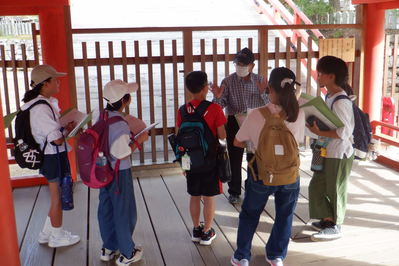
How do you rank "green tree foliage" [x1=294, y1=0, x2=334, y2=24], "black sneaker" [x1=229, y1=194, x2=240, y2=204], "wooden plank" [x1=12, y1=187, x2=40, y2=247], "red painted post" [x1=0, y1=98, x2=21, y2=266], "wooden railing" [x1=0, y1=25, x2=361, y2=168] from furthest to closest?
1. "green tree foliage" [x1=294, y1=0, x2=334, y2=24]
2. "wooden railing" [x1=0, y1=25, x2=361, y2=168]
3. "black sneaker" [x1=229, y1=194, x2=240, y2=204]
4. "wooden plank" [x1=12, y1=187, x2=40, y2=247]
5. "red painted post" [x1=0, y1=98, x2=21, y2=266]

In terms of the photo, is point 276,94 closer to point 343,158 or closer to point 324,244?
point 343,158

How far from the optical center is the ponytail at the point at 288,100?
9.48ft

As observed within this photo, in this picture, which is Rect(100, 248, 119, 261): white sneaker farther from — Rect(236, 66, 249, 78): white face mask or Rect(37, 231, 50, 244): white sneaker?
Rect(236, 66, 249, 78): white face mask

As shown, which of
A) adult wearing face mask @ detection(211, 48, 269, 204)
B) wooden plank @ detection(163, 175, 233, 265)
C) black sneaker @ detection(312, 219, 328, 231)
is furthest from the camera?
adult wearing face mask @ detection(211, 48, 269, 204)

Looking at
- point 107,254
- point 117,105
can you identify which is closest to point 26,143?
point 117,105

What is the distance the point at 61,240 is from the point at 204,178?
1.40 meters

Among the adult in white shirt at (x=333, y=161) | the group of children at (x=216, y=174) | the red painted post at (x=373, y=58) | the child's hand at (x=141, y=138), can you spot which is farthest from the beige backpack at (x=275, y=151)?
the red painted post at (x=373, y=58)

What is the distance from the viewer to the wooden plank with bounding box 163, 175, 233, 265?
3528 millimetres

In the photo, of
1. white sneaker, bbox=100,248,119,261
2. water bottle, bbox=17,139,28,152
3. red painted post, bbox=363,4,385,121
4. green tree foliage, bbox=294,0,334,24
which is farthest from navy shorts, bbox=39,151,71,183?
green tree foliage, bbox=294,0,334,24

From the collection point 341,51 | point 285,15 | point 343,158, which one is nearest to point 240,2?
point 285,15

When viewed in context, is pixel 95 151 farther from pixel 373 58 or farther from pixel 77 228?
pixel 373 58

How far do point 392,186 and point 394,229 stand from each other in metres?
1.29

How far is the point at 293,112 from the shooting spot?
2.91 meters

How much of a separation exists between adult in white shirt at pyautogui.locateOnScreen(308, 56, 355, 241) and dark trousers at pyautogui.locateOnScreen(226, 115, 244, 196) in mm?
977
